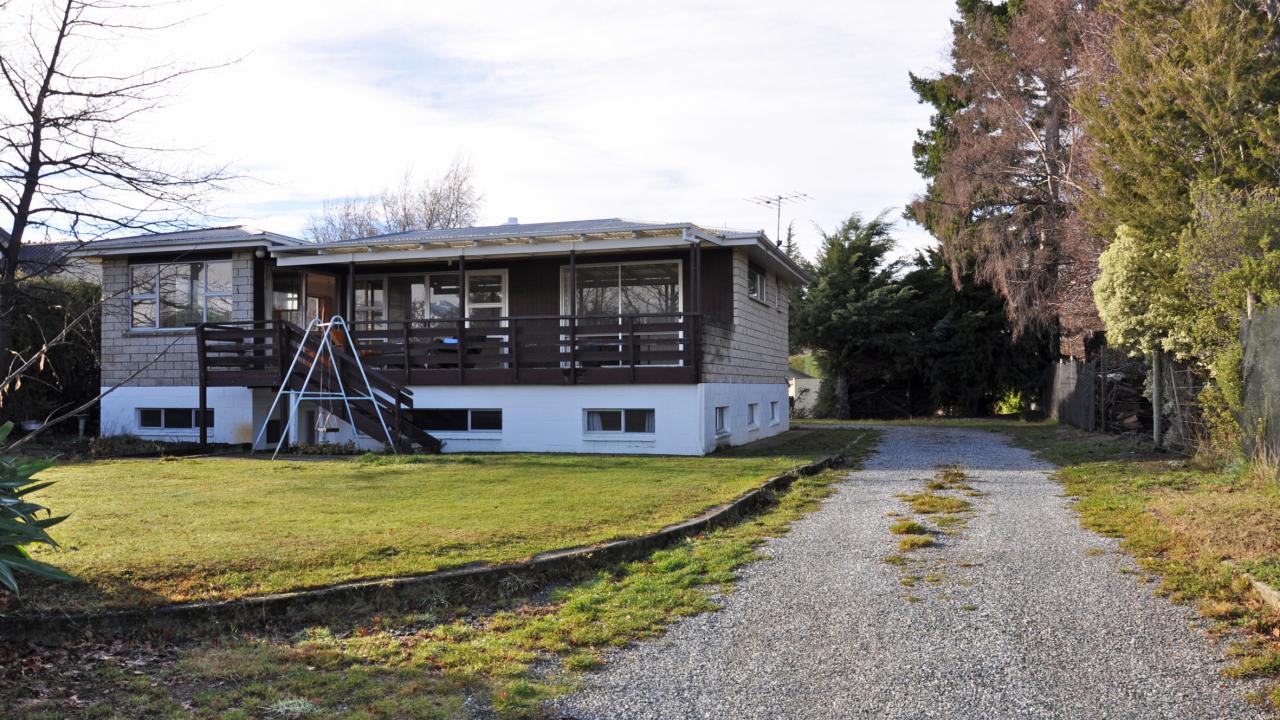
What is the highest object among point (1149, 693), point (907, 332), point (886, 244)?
point (886, 244)

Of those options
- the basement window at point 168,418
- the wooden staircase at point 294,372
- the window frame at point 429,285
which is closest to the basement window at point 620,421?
the wooden staircase at point 294,372

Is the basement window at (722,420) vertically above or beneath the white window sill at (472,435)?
above

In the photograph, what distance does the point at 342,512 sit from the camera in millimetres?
9188

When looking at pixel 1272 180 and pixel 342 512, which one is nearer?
pixel 342 512

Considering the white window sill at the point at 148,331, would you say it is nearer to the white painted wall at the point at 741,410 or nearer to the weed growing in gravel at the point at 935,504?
the white painted wall at the point at 741,410

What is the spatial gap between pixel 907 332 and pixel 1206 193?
20131 millimetres

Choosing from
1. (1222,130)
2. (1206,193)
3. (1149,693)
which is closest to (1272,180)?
(1222,130)

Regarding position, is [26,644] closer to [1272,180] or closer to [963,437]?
[1272,180]

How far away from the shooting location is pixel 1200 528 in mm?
7898

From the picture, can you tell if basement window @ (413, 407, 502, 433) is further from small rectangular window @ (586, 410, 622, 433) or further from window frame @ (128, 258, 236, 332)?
window frame @ (128, 258, 236, 332)

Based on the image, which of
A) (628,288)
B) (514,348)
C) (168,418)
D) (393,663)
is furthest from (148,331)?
(393,663)

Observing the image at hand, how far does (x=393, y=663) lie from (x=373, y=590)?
123 cm

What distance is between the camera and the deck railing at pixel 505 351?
53.4 ft

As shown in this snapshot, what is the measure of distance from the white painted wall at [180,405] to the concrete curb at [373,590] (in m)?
12.3
